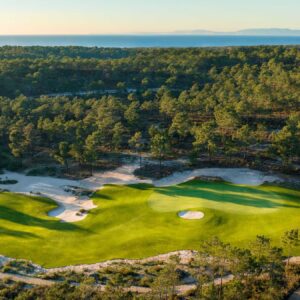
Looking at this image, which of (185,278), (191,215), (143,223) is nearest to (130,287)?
(185,278)

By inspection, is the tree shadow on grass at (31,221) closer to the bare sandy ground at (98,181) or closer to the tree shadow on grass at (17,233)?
the tree shadow on grass at (17,233)

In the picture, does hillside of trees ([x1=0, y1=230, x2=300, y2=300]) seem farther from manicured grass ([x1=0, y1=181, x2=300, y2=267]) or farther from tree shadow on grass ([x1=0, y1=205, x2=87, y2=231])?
tree shadow on grass ([x1=0, y1=205, x2=87, y2=231])

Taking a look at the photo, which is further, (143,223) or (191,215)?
(191,215)

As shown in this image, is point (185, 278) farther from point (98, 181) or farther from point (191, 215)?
point (98, 181)

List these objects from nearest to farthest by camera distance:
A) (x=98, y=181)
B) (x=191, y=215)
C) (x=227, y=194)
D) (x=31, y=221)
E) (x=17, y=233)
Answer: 1. (x=17, y=233)
2. (x=191, y=215)
3. (x=31, y=221)
4. (x=227, y=194)
5. (x=98, y=181)

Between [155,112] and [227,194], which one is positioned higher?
[155,112]

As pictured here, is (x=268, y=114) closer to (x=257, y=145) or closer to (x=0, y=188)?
(x=257, y=145)

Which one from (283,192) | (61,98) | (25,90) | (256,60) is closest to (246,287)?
(283,192)
